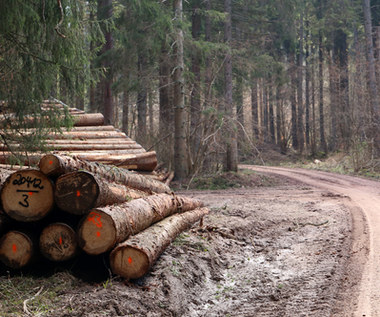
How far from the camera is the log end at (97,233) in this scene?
552 cm

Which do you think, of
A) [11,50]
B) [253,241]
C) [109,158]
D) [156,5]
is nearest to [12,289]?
[11,50]

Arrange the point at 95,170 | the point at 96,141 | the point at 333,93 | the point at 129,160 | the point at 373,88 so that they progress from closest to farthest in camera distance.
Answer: the point at 95,170, the point at 129,160, the point at 96,141, the point at 373,88, the point at 333,93

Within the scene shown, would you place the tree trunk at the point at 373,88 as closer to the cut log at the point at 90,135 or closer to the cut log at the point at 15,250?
the cut log at the point at 90,135

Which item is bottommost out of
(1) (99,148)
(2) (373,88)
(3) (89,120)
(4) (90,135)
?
(1) (99,148)

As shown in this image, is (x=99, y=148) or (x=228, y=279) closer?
(x=228, y=279)

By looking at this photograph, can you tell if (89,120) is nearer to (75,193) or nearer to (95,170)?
(95,170)

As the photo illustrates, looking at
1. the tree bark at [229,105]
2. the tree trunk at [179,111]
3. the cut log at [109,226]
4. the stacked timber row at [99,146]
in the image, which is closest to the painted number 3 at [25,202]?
the cut log at [109,226]

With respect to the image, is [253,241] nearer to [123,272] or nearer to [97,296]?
[123,272]

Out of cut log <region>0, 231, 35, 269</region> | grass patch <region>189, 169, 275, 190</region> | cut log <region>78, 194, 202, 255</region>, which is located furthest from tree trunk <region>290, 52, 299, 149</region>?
cut log <region>0, 231, 35, 269</region>

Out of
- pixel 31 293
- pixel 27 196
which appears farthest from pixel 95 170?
pixel 31 293

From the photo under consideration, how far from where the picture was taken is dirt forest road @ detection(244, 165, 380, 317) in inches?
206

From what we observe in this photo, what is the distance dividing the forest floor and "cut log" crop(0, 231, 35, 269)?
0.62 feet

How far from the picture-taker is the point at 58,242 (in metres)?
5.64

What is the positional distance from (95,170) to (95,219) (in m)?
1.30
